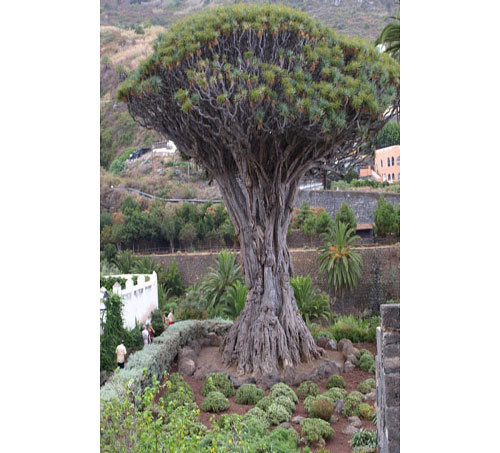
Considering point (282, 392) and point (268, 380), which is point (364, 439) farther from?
point (268, 380)

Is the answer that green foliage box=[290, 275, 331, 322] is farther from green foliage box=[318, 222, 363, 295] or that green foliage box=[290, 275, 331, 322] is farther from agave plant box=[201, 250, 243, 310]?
green foliage box=[318, 222, 363, 295]

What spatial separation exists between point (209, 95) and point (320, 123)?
2.00m

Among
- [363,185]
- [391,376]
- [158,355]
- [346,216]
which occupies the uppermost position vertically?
[363,185]

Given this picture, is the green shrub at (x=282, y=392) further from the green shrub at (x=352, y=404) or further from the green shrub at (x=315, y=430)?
the green shrub at (x=315, y=430)

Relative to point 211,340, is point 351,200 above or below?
above

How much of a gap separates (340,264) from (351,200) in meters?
5.75

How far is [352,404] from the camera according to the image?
26.2 feet

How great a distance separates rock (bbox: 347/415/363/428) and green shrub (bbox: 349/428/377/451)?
794 millimetres

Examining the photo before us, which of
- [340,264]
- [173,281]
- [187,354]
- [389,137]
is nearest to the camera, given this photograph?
[187,354]

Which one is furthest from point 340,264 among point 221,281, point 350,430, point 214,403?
point 350,430

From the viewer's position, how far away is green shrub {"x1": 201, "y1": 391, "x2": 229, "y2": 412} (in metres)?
8.07

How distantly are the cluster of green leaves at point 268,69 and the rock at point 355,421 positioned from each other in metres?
4.65
